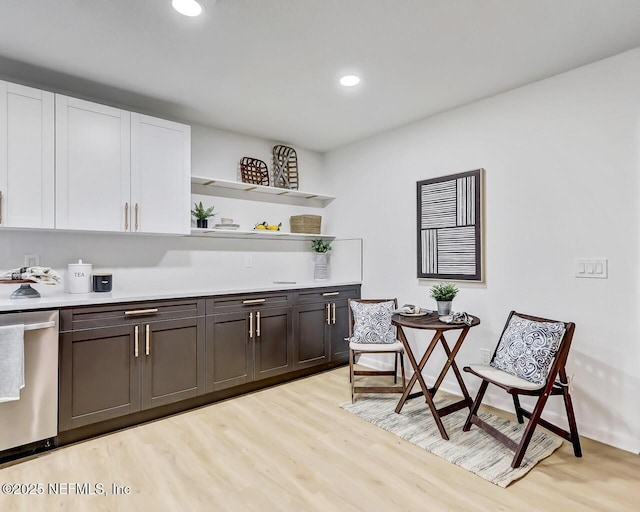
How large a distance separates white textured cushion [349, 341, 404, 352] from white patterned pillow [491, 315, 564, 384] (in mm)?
755

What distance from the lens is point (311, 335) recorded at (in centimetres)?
366

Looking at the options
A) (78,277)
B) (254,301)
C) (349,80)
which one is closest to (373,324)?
(254,301)

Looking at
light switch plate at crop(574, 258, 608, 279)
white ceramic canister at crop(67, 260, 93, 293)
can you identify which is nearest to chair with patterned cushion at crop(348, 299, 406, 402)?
light switch plate at crop(574, 258, 608, 279)

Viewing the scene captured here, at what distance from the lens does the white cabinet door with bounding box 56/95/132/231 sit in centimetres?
256

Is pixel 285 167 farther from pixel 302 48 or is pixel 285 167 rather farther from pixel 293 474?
pixel 293 474

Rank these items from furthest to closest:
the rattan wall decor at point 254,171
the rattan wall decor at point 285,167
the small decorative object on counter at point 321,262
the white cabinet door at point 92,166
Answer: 1. the small decorative object on counter at point 321,262
2. the rattan wall decor at point 285,167
3. the rattan wall decor at point 254,171
4. the white cabinet door at point 92,166

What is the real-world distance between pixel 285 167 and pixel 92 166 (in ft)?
6.22

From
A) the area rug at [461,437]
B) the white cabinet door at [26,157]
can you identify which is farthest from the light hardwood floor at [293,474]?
the white cabinet door at [26,157]

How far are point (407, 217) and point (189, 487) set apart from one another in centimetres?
273

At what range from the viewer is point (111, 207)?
9.09ft

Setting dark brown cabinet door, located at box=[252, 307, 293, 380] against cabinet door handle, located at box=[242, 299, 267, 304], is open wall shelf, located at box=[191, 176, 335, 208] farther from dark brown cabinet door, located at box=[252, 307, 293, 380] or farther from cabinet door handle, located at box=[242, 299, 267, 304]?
dark brown cabinet door, located at box=[252, 307, 293, 380]

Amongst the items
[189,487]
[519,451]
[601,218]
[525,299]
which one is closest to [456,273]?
[525,299]

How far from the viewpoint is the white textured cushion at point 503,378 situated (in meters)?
2.12

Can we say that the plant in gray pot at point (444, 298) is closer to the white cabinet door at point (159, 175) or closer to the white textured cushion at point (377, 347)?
the white textured cushion at point (377, 347)
